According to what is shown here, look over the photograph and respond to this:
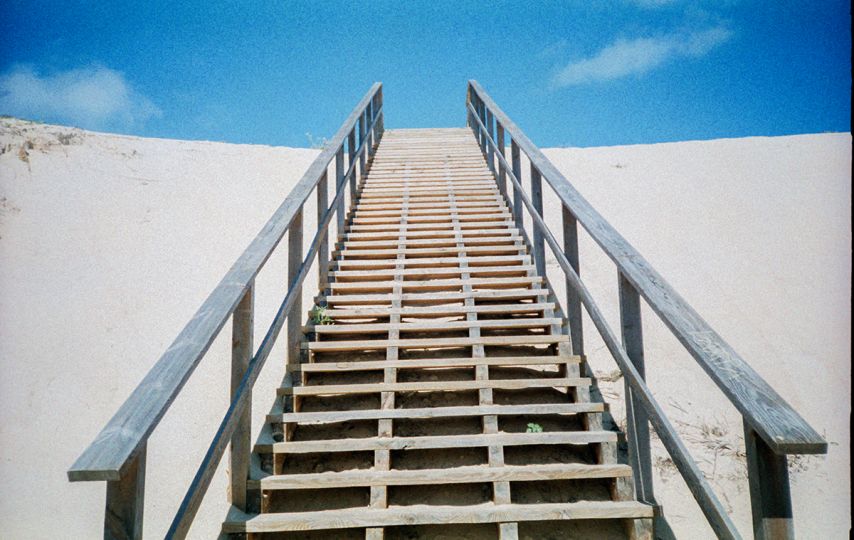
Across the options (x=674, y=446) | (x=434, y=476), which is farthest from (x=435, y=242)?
(x=674, y=446)

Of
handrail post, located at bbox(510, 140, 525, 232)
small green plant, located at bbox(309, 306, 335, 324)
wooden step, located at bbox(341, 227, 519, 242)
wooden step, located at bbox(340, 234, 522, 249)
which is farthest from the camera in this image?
handrail post, located at bbox(510, 140, 525, 232)

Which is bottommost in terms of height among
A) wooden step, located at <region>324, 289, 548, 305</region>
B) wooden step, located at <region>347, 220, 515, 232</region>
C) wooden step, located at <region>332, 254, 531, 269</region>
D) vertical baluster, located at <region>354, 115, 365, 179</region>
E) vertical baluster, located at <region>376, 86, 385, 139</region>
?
wooden step, located at <region>324, 289, 548, 305</region>

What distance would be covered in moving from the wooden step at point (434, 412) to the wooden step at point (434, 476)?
31cm

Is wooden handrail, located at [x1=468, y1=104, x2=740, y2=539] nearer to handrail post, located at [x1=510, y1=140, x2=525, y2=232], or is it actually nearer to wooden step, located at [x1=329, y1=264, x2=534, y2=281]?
wooden step, located at [x1=329, y1=264, x2=534, y2=281]

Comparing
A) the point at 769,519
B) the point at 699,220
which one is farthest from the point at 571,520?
the point at 699,220

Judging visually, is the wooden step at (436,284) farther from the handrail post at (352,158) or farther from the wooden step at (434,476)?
the handrail post at (352,158)

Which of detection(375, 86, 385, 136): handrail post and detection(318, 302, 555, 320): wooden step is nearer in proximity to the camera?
detection(318, 302, 555, 320): wooden step

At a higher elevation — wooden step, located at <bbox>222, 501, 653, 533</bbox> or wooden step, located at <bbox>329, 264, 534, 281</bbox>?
wooden step, located at <bbox>329, 264, 534, 281</bbox>

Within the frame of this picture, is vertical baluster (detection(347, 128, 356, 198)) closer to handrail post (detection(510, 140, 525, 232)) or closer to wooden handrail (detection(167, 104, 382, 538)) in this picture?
handrail post (detection(510, 140, 525, 232))

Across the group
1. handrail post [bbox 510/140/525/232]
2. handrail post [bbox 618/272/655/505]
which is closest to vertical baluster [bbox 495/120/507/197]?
handrail post [bbox 510/140/525/232]

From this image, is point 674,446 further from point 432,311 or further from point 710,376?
point 432,311

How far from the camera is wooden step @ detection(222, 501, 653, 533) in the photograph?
189 centimetres

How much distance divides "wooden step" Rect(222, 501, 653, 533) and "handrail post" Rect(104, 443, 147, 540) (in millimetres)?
859

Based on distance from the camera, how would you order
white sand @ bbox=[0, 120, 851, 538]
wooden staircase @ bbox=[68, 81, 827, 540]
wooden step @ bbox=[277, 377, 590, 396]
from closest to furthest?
wooden staircase @ bbox=[68, 81, 827, 540] → wooden step @ bbox=[277, 377, 590, 396] → white sand @ bbox=[0, 120, 851, 538]
